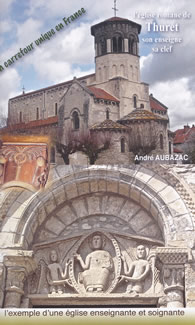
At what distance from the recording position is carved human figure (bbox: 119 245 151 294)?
7.21 metres

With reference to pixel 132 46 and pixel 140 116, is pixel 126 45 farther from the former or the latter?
pixel 140 116

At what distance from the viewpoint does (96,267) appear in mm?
7359

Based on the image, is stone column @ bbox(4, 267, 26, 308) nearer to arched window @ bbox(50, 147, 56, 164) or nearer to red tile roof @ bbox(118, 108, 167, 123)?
arched window @ bbox(50, 147, 56, 164)

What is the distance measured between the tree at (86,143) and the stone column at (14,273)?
150cm

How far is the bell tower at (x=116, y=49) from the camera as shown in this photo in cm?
794

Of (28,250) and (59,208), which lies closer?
(28,250)

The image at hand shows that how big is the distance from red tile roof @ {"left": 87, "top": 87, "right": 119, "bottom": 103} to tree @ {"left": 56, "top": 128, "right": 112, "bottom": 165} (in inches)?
34.4

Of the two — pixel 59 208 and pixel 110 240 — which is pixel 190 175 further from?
pixel 59 208

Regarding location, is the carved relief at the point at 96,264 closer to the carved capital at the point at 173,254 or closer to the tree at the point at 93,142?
the carved capital at the point at 173,254

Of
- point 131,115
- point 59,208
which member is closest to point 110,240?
point 59,208

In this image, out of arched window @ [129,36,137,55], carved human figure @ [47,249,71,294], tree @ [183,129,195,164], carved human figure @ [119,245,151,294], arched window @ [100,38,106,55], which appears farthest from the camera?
arched window @ [100,38,106,55]

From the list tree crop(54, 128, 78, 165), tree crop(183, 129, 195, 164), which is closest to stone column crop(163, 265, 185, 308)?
tree crop(183, 129, 195, 164)

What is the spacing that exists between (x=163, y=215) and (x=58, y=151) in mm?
1780

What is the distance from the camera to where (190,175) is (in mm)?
7363
